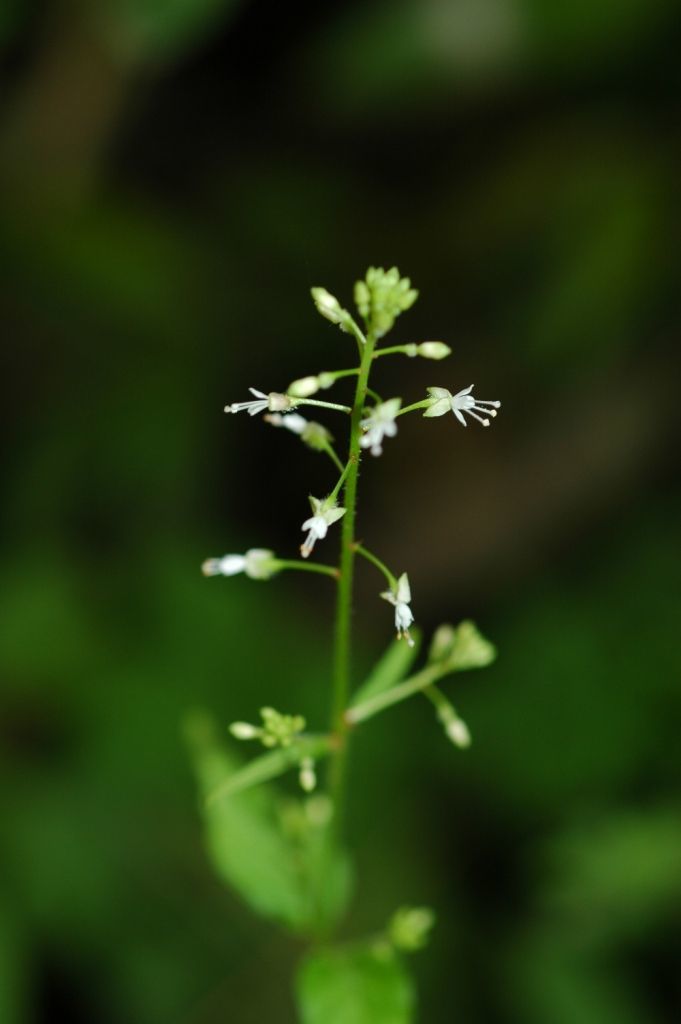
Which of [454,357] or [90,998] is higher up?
[454,357]

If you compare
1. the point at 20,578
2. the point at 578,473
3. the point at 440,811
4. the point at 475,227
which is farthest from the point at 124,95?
the point at 440,811

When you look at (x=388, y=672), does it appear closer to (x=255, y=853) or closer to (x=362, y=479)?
(x=255, y=853)

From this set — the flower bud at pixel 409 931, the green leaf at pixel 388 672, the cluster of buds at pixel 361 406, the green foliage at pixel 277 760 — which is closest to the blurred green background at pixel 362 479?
the flower bud at pixel 409 931

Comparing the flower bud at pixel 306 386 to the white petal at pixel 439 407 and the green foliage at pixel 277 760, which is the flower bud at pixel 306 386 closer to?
the white petal at pixel 439 407

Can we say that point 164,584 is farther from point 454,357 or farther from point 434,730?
point 454,357

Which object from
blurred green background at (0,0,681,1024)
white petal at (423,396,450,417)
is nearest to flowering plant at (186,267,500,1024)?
white petal at (423,396,450,417)

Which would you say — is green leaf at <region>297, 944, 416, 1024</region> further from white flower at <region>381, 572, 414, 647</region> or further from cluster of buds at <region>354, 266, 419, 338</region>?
cluster of buds at <region>354, 266, 419, 338</region>
